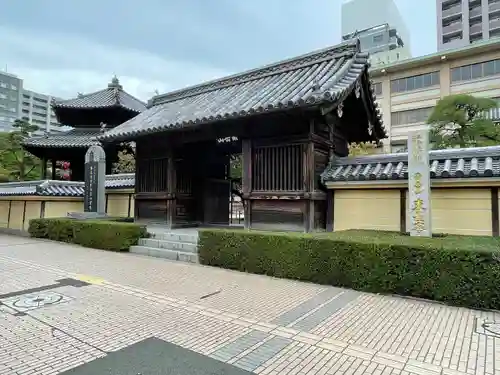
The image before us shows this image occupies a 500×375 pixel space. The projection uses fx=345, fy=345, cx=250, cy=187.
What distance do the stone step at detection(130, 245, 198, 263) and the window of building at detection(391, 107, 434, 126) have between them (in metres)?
36.9

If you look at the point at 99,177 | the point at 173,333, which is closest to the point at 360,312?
the point at 173,333

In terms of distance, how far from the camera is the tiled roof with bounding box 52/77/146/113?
20.1 m

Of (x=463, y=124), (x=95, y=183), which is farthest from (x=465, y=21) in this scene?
(x=95, y=183)

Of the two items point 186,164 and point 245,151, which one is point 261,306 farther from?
point 186,164

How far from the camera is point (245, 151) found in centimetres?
984

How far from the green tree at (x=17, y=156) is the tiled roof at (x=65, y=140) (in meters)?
6.04

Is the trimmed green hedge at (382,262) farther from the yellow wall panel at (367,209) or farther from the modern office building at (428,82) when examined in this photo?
the modern office building at (428,82)

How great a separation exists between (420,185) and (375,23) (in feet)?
281

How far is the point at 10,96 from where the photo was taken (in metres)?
71.8

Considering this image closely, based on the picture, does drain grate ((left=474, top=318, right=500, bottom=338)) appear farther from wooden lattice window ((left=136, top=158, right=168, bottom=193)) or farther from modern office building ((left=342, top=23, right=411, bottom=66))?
A: modern office building ((left=342, top=23, right=411, bottom=66))

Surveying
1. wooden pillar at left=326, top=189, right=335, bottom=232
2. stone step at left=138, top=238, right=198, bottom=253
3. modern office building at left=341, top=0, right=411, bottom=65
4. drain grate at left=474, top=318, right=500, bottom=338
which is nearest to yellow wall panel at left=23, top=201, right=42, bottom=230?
stone step at left=138, top=238, right=198, bottom=253

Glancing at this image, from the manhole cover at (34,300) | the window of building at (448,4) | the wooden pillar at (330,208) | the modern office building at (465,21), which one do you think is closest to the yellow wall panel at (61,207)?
the manhole cover at (34,300)

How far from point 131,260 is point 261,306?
16.1 feet

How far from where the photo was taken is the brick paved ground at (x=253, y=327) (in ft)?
10.9
